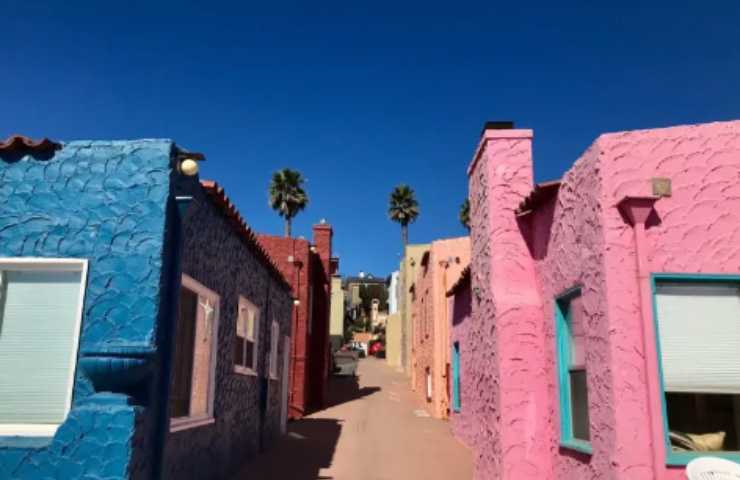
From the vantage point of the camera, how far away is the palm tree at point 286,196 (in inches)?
1726

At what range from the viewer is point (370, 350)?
5859 centimetres

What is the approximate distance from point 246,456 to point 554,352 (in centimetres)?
710

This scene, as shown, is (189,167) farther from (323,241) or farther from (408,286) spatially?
(408,286)

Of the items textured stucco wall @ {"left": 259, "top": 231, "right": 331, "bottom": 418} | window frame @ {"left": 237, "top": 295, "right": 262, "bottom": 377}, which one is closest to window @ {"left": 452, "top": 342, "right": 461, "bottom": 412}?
textured stucco wall @ {"left": 259, "top": 231, "right": 331, "bottom": 418}

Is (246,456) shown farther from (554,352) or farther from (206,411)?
(554,352)

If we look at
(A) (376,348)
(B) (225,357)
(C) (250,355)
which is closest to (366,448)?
(C) (250,355)

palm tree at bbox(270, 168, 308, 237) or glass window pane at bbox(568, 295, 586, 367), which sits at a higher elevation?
palm tree at bbox(270, 168, 308, 237)

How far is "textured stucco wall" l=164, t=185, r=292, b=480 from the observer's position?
790 cm

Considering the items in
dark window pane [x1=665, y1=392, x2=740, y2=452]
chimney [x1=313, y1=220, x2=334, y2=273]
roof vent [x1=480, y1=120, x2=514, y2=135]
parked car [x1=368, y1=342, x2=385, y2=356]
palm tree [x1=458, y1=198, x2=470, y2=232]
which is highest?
palm tree [x1=458, y1=198, x2=470, y2=232]

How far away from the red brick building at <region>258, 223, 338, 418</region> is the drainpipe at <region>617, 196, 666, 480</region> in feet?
52.7

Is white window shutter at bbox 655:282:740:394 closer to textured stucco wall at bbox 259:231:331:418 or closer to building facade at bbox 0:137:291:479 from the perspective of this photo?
building facade at bbox 0:137:291:479

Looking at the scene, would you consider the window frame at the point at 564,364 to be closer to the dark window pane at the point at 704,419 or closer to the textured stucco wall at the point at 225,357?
the dark window pane at the point at 704,419

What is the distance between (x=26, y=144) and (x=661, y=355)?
708 cm

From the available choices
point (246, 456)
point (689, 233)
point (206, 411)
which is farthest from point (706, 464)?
point (246, 456)
